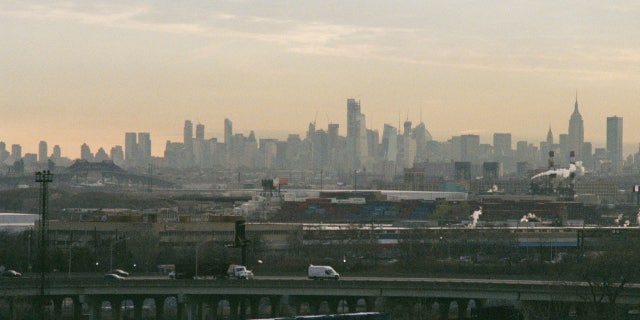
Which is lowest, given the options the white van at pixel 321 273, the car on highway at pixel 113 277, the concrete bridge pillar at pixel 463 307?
the concrete bridge pillar at pixel 463 307

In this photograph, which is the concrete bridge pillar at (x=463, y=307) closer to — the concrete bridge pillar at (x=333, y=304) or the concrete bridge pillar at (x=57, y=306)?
the concrete bridge pillar at (x=333, y=304)

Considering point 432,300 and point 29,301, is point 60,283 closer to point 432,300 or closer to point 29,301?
point 29,301

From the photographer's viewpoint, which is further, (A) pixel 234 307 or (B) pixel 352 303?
(A) pixel 234 307

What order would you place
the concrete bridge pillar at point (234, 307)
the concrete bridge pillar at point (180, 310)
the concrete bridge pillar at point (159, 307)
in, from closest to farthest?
1. the concrete bridge pillar at point (180, 310)
2. the concrete bridge pillar at point (159, 307)
3. the concrete bridge pillar at point (234, 307)

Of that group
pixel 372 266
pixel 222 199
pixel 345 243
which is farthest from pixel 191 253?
pixel 222 199

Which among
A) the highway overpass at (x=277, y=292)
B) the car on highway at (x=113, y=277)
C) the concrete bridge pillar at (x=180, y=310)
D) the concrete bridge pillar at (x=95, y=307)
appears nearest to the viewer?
the highway overpass at (x=277, y=292)

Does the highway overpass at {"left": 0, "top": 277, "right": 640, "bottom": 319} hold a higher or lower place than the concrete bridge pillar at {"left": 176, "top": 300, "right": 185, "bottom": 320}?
higher

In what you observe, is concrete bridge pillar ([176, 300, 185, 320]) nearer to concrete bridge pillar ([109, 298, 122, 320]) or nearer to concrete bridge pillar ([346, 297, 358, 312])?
concrete bridge pillar ([109, 298, 122, 320])

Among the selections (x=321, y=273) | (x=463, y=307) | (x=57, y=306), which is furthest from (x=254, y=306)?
(x=463, y=307)

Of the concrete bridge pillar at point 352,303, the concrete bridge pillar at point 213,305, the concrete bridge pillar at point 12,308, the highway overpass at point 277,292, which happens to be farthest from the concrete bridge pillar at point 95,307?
the concrete bridge pillar at point 352,303

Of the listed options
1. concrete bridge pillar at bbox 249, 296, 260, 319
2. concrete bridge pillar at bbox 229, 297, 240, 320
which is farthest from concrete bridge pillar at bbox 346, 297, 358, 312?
concrete bridge pillar at bbox 229, 297, 240, 320

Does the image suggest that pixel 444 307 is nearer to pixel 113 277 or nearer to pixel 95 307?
pixel 95 307

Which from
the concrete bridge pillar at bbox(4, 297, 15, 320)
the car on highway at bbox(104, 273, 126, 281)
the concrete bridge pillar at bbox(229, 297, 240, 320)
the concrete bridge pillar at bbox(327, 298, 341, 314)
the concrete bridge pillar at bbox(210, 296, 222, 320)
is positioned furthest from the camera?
the car on highway at bbox(104, 273, 126, 281)

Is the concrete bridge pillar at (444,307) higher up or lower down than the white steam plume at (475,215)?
lower down
